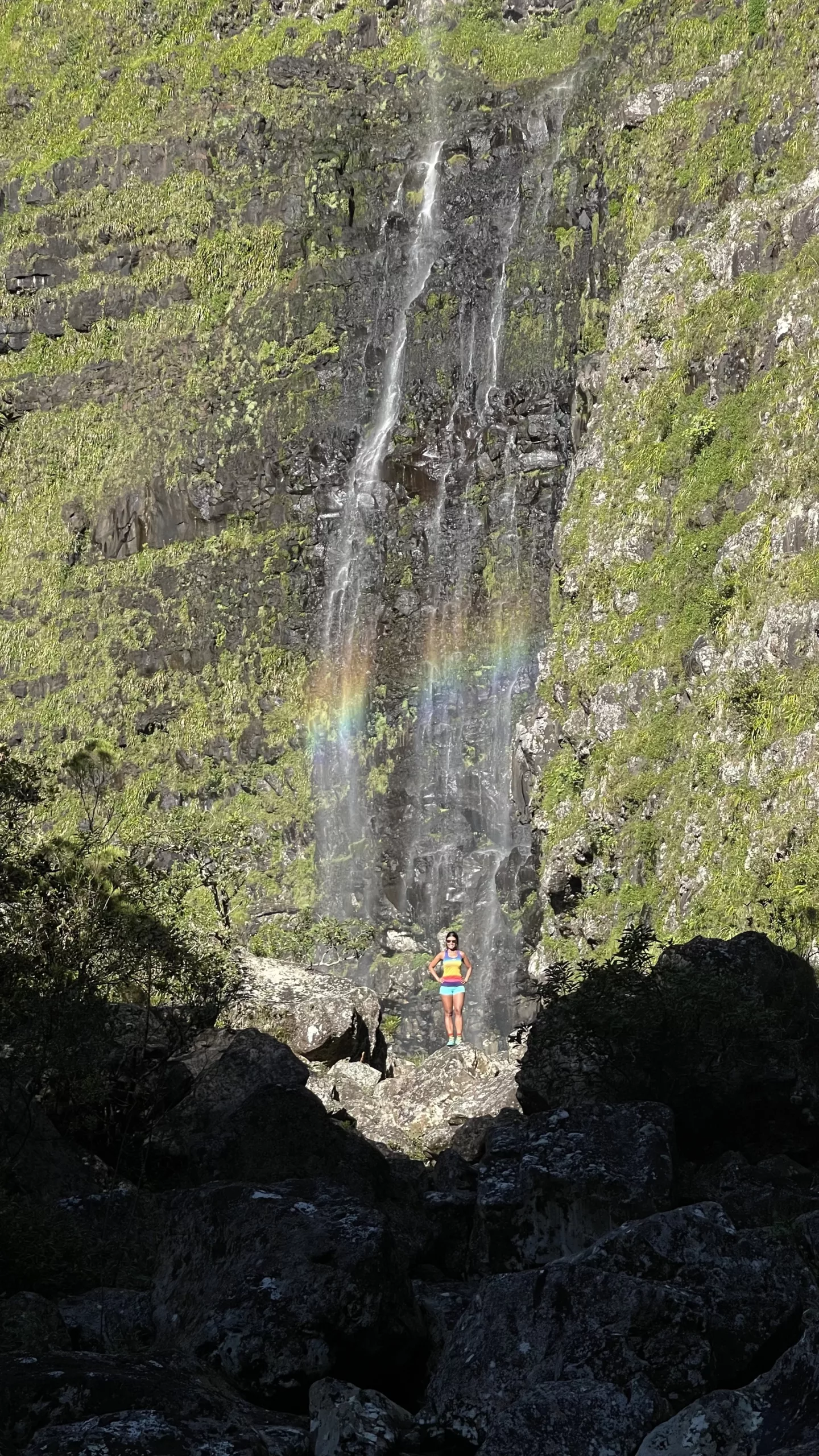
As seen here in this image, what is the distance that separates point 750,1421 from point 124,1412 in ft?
9.36

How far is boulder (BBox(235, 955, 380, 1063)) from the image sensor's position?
20984 millimetres

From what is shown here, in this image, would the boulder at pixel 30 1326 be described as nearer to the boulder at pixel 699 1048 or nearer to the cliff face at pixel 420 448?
the boulder at pixel 699 1048

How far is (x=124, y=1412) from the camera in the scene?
21.3ft

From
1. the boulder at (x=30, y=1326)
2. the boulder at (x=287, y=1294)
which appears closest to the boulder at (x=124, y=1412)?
the boulder at (x=30, y=1326)

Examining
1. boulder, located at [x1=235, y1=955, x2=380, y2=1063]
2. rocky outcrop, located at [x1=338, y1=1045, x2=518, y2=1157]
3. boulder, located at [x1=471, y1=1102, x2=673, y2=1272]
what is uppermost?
boulder, located at [x1=235, y1=955, x2=380, y2=1063]

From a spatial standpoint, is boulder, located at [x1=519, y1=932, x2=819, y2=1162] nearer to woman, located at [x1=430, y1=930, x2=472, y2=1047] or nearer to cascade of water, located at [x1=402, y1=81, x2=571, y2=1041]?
woman, located at [x1=430, y1=930, x2=472, y2=1047]

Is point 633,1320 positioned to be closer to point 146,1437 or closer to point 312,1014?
point 146,1437

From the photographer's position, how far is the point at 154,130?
1893 inches

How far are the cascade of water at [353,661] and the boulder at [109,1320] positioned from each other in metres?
25.7

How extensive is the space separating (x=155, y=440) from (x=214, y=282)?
5.85m

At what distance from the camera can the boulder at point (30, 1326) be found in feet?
26.3

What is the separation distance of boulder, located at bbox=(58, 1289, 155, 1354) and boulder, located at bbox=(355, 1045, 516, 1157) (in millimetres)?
7502

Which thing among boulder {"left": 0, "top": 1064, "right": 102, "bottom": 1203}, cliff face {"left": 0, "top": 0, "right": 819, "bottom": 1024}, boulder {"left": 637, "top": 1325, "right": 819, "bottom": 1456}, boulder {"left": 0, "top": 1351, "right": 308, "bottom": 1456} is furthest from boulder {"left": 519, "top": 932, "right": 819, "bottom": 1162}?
boulder {"left": 637, "top": 1325, "right": 819, "bottom": 1456}

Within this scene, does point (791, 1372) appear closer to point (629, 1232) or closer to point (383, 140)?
point (629, 1232)
